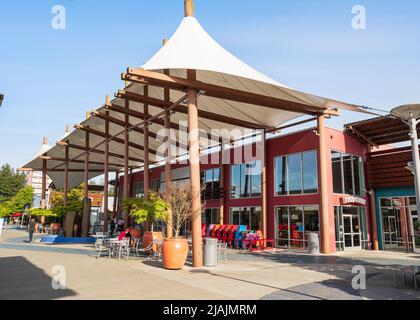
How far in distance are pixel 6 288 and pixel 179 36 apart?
10.3m

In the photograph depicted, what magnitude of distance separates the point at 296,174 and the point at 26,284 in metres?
14.9

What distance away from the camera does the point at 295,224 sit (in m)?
19.4

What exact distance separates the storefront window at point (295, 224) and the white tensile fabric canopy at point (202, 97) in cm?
528

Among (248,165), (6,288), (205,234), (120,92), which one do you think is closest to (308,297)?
(6,288)

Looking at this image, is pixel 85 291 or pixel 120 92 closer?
pixel 85 291

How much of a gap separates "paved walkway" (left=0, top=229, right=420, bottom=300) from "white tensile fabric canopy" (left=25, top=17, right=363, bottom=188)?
261 inches

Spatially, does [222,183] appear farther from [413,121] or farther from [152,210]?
[413,121]

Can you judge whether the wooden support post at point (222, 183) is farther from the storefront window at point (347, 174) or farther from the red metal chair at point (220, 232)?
the storefront window at point (347, 174)

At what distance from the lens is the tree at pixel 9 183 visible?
101625mm

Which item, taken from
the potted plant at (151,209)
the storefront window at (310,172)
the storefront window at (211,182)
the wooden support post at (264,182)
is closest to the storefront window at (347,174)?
the storefront window at (310,172)

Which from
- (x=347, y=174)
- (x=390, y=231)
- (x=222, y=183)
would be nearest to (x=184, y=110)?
(x=222, y=183)

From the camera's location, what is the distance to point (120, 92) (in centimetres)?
1647

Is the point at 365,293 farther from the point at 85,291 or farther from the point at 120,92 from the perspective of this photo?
the point at 120,92

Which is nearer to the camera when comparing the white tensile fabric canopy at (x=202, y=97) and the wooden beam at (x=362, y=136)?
the white tensile fabric canopy at (x=202, y=97)
